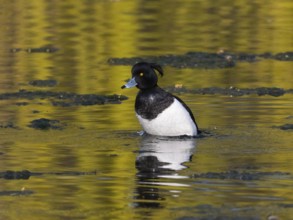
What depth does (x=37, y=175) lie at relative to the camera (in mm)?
11117

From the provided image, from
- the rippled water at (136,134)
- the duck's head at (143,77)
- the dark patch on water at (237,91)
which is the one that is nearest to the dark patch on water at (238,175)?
the rippled water at (136,134)

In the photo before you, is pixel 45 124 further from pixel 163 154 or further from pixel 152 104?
pixel 163 154

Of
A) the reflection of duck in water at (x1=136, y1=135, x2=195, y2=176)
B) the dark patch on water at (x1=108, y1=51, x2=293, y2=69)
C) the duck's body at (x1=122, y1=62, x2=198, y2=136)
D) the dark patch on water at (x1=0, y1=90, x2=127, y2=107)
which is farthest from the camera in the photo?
the dark patch on water at (x1=108, y1=51, x2=293, y2=69)

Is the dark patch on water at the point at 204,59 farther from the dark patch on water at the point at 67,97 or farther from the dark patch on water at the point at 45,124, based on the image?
the dark patch on water at the point at 45,124

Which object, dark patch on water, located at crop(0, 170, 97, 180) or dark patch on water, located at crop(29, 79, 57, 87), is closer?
dark patch on water, located at crop(0, 170, 97, 180)

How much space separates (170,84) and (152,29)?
7.46 metres

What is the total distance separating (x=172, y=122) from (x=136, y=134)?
0.48 meters

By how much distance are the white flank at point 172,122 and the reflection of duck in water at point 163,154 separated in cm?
9

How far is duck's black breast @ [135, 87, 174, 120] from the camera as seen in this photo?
13242 millimetres

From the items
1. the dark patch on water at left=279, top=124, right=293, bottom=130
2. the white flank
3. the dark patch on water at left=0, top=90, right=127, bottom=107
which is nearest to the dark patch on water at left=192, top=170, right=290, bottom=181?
the white flank

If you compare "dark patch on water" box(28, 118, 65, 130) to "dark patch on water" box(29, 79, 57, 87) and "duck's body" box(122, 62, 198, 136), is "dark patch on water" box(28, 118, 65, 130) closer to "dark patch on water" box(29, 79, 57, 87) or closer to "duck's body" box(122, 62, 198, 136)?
"duck's body" box(122, 62, 198, 136)

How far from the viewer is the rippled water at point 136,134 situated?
9844mm

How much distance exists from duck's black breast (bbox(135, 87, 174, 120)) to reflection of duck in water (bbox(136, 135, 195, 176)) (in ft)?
0.87

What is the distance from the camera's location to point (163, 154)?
1227 centimetres
